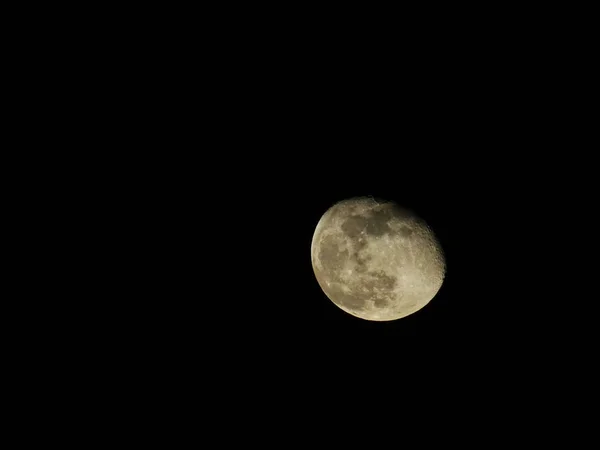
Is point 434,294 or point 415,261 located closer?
point 415,261

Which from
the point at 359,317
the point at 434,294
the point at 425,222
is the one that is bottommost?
the point at 359,317

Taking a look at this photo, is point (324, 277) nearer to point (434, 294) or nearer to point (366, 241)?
point (366, 241)

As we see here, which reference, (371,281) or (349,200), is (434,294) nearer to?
(371,281)

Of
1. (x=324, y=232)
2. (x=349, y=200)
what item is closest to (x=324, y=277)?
(x=324, y=232)

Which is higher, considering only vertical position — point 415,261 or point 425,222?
point 425,222

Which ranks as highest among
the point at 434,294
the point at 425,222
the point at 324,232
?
the point at 425,222

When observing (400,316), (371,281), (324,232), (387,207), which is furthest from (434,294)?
(324,232)
